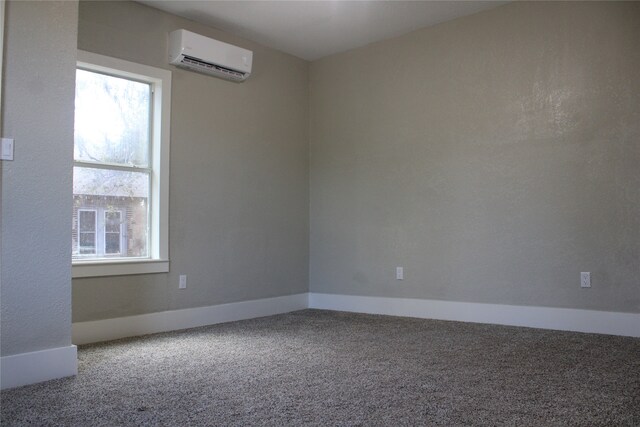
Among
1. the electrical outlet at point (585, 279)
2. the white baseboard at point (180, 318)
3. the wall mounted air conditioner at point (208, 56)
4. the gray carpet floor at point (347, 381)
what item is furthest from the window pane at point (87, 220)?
the electrical outlet at point (585, 279)

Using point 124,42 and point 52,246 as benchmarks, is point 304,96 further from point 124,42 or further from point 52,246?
point 52,246

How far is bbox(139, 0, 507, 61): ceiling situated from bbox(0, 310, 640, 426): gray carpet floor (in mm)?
2589

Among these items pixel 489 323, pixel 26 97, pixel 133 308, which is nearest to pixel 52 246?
pixel 26 97

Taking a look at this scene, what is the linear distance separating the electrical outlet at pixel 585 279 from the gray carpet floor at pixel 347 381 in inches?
14.6

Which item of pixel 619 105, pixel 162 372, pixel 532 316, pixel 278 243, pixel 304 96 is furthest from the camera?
pixel 304 96

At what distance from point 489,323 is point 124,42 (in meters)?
3.62

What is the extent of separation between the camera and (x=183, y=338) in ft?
12.6

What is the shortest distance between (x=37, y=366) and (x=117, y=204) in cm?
161

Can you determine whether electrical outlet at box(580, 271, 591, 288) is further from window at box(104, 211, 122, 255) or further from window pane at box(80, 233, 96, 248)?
window pane at box(80, 233, 96, 248)

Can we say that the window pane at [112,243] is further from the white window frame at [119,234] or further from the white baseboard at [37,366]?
the white baseboard at [37,366]

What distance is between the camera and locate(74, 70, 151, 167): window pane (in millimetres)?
3832

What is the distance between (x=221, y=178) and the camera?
4.67 metres

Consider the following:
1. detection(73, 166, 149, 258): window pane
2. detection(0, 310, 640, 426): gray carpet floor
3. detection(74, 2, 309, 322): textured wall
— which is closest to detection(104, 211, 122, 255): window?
detection(73, 166, 149, 258): window pane

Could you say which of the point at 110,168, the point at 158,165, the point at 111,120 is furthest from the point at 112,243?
the point at 111,120
